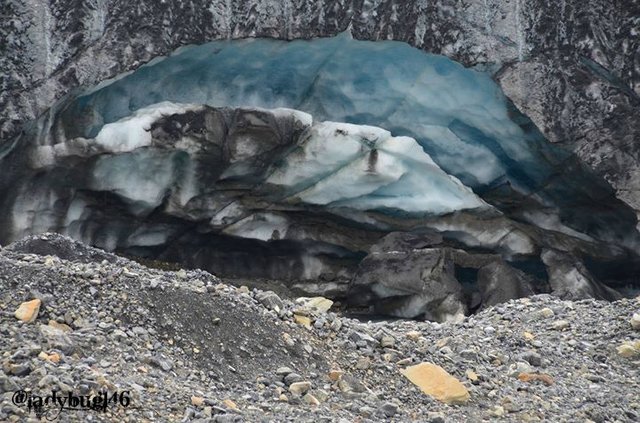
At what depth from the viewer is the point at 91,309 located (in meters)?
6.50

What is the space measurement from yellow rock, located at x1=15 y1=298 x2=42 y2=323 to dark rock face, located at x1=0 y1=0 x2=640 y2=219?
651 centimetres

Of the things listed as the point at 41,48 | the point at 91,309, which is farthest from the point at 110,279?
the point at 41,48

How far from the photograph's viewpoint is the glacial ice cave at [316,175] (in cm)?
1270

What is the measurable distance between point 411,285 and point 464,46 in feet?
9.73

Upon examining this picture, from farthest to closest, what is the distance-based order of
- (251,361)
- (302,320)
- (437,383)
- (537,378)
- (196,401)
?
(302,320)
(537,378)
(437,383)
(251,361)
(196,401)

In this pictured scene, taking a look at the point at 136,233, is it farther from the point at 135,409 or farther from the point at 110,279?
the point at 135,409

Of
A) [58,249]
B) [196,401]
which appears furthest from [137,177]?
[196,401]

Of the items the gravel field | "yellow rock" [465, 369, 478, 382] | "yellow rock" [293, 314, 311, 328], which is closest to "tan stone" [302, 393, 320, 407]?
the gravel field

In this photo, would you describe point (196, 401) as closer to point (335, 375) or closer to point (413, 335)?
point (335, 375)

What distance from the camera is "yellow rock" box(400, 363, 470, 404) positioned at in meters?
6.60

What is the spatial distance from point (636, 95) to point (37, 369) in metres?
9.08

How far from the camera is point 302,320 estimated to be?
287 inches

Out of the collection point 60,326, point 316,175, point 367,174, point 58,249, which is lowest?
point 58,249

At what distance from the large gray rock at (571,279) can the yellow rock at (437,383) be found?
5.80 metres
